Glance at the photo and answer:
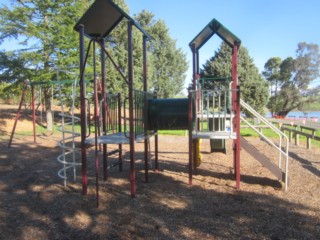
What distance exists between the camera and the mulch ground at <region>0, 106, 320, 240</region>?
12.0ft

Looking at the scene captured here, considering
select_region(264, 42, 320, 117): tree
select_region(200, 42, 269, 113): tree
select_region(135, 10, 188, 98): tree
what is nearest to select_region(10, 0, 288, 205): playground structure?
select_region(200, 42, 269, 113): tree

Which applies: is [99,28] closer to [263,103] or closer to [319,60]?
[263,103]

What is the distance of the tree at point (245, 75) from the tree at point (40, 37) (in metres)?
10.9

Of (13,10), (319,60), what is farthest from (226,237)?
(319,60)

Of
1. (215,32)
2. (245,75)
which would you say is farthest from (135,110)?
(245,75)

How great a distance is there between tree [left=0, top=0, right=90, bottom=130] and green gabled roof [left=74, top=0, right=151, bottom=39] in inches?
443

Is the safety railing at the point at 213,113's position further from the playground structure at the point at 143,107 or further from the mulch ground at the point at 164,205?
the mulch ground at the point at 164,205

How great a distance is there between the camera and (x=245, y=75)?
2428 centimetres

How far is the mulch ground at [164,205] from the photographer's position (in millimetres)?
3662

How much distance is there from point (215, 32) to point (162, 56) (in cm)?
3077

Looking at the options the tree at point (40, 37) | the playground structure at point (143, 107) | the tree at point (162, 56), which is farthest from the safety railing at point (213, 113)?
the tree at point (162, 56)

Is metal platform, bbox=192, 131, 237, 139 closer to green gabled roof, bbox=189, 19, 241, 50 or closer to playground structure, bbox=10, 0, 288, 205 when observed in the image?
playground structure, bbox=10, 0, 288, 205

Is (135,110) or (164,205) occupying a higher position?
(135,110)

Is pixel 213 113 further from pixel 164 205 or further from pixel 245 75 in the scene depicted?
pixel 245 75
